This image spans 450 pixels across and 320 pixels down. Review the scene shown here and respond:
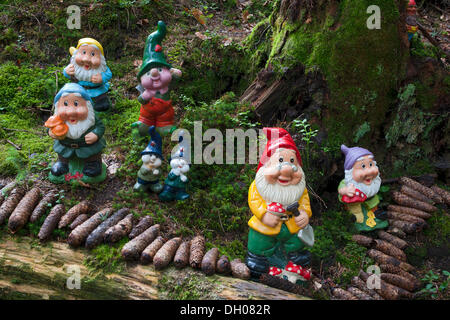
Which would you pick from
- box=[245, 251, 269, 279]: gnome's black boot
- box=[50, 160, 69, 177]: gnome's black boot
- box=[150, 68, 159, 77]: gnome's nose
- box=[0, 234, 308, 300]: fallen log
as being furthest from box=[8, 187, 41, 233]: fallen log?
box=[245, 251, 269, 279]: gnome's black boot

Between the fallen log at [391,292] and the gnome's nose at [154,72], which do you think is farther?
the gnome's nose at [154,72]

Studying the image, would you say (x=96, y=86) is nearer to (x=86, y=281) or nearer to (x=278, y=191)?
(x=86, y=281)

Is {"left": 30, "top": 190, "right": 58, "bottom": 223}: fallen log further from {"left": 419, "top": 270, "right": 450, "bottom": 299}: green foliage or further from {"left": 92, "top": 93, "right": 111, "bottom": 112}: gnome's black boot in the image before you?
{"left": 419, "top": 270, "right": 450, "bottom": 299}: green foliage

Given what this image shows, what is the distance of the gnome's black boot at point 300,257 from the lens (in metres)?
3.94

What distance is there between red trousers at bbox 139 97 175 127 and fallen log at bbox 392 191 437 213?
3.13 meters

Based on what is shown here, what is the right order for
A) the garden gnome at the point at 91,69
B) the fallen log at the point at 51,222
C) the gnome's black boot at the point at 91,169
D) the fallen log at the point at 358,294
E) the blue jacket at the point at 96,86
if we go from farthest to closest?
the blue jacket at the point at 96,86, the garden gnome at the point at 91,69, the gnome's black boot at the point at 91,169, the fallen log at the point at 51,222, the fallen log at the point at 358,294

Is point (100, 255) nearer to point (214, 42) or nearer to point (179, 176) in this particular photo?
point (179, 176)

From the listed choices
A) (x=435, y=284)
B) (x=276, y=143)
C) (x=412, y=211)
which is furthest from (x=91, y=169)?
(x=435, y=284)

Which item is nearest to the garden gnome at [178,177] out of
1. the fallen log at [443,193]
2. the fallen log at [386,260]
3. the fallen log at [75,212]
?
the fallen log at [75,212]

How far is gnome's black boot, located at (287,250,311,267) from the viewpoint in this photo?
3941mm

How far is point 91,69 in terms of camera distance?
217 inches

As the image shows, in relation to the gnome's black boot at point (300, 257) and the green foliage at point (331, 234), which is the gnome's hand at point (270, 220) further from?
the green foliage at point (331, 234)

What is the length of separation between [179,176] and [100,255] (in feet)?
4.03

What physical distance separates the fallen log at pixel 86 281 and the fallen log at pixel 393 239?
1538 mm
